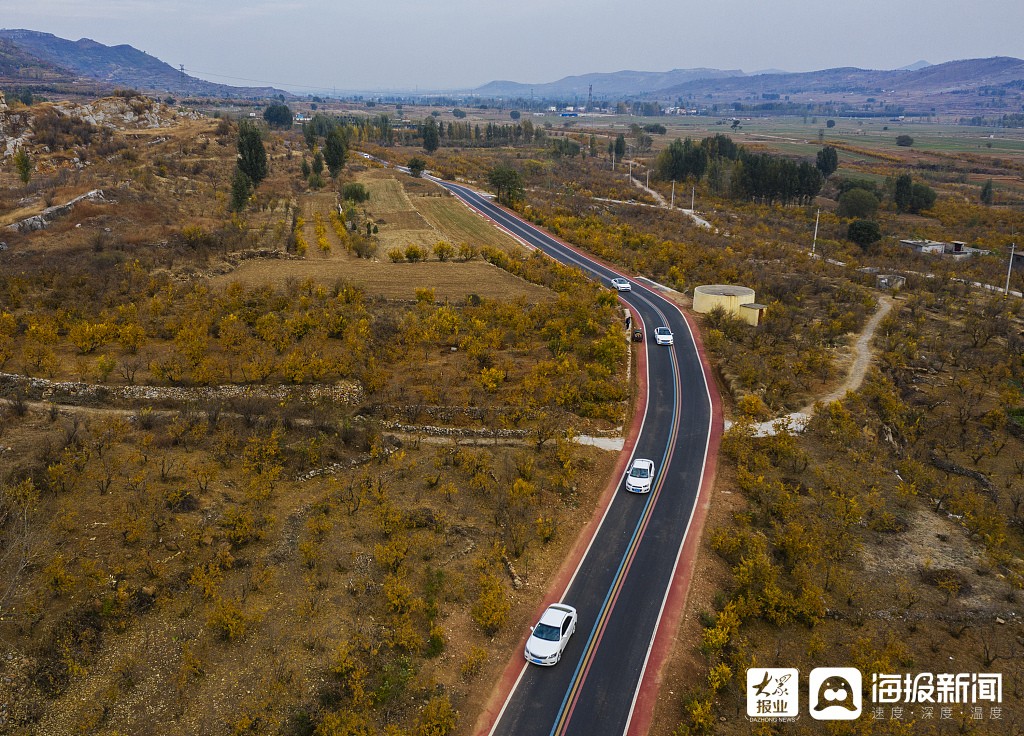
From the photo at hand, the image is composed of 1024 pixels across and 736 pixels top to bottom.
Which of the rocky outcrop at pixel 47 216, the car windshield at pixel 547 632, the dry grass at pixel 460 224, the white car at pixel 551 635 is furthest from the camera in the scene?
the dry grass at pixel 460 224

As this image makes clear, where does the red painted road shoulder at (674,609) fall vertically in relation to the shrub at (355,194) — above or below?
below

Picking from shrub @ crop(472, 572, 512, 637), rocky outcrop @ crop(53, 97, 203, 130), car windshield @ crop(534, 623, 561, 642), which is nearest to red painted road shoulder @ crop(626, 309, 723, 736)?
car windshield @ crop(534, 623, 561, 642)

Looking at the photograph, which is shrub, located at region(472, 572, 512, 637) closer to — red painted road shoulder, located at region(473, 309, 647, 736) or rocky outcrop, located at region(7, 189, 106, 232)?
red painted road shoulder, located at region(473, 309, 647, 736)

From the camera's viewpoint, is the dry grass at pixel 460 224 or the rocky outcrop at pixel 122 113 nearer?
the dry grass at pixel 460 224

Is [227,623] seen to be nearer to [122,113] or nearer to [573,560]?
[573,560]

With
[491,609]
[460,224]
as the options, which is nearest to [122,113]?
[460,224]

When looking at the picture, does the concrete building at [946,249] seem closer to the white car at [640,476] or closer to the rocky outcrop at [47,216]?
the white car at [640,476]

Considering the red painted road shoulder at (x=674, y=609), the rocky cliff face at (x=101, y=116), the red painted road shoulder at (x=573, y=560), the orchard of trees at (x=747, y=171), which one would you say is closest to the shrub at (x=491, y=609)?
the red painted road shoulder at (x=573, y=560)
